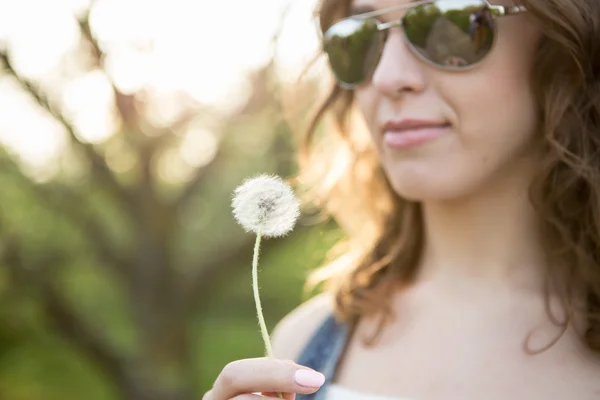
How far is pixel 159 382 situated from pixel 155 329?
19.4 inches

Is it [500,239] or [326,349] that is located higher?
[500,239]

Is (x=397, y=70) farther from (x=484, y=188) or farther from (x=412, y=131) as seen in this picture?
(x=484, y=188)

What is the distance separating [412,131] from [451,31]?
27cm

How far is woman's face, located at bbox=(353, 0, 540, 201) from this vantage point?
1.70 meters

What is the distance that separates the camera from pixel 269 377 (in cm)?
119

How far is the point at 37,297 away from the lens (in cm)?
585

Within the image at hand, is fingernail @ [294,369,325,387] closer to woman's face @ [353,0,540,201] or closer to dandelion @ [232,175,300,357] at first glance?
dandelion @ [232,175,300,357]

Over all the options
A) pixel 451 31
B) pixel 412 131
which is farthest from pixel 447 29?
pixel 412 131

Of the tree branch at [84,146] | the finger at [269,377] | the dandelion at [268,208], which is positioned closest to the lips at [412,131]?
the dandelion at [268,208]

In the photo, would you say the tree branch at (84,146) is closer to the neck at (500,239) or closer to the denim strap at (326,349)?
the denim strap at (326,349)

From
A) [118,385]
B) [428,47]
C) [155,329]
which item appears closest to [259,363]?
[428,47]

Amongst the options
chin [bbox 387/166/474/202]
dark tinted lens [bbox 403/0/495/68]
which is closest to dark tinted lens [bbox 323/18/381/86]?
dark tinted lens [bbox 403/0/495/68]

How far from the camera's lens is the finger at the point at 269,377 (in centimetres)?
117

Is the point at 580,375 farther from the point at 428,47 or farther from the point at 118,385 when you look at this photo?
the point at 118,385
